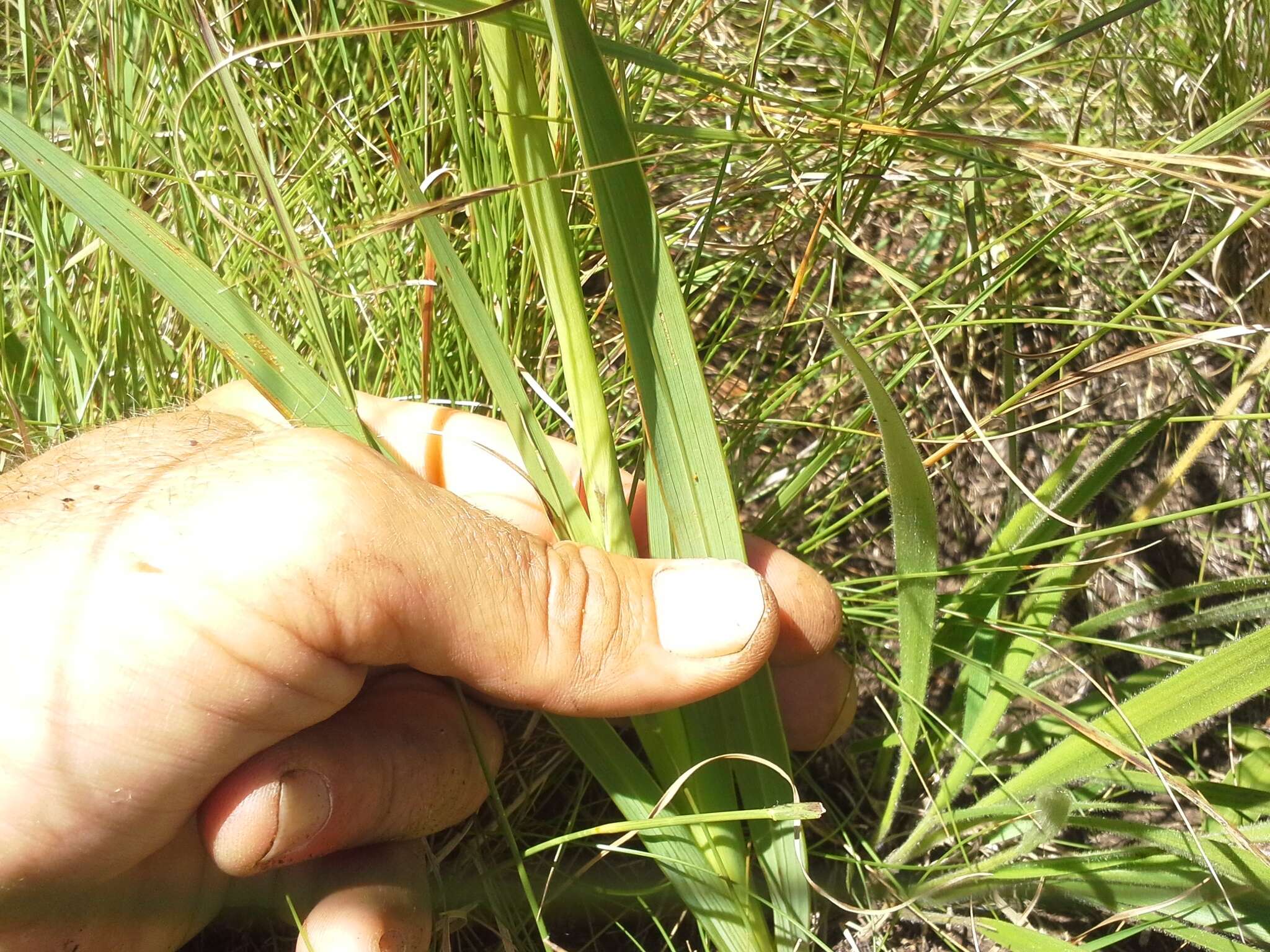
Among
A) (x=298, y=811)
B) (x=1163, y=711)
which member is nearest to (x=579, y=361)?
(x=298, y=811)

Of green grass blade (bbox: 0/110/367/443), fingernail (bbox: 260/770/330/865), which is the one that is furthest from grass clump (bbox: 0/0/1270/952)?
fingernail (bbox: 260/770/330/865)

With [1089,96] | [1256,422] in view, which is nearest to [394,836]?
[1256,422]

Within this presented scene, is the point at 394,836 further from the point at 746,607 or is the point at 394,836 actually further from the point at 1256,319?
the point at 1256,319

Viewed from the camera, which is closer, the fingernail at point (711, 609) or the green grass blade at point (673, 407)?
the green grass blade at point (673, 407)

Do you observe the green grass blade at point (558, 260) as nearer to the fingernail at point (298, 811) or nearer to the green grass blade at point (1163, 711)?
the fingernail at point (298, 811)

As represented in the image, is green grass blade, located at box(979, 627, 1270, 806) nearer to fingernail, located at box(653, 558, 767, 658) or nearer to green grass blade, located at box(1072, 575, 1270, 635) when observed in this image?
green grass blade, located at box(1072, 575, 1270, 635)

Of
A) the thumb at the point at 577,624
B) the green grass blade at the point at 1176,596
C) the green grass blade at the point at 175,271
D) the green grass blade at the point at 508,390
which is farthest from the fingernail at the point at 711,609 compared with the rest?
the green grass blade at the point at 1176,596
